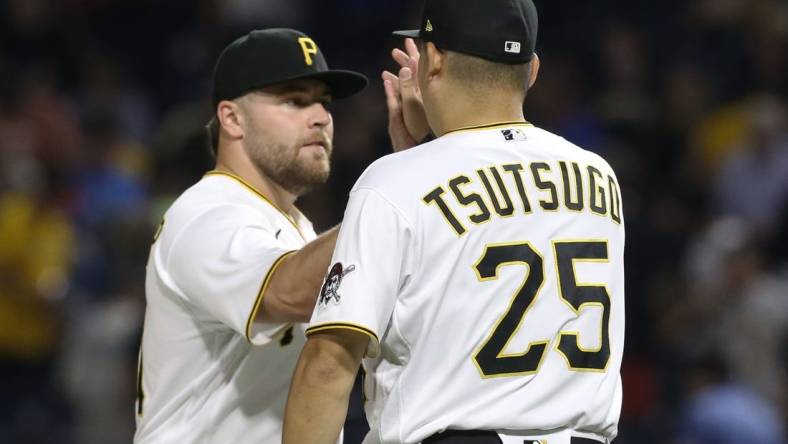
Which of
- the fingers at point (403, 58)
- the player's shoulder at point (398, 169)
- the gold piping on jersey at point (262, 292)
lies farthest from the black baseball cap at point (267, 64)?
the player's shoulder at point (398, 169)

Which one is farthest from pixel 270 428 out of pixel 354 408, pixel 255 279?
pixel 354 408

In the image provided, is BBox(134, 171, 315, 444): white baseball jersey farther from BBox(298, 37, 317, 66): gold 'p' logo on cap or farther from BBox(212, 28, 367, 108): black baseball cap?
BBox(298, 37, 317, 66): gold 'p' logo on cap

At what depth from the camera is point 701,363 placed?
24.6 feet

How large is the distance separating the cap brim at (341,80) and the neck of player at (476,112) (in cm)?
105

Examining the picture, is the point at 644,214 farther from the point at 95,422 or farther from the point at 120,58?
the point at 120,58

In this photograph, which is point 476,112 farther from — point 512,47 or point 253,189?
point 253,189

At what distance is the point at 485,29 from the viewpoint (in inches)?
128

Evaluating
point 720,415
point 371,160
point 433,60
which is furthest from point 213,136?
point 371,160

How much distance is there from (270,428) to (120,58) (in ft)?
25.2

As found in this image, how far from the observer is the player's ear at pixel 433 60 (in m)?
3.33

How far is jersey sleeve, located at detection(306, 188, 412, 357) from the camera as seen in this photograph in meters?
3.10

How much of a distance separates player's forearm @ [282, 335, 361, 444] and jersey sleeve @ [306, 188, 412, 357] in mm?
58

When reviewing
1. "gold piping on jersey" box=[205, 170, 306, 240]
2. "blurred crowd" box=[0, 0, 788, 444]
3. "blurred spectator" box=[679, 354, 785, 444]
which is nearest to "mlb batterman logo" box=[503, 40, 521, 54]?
"gold piping on jersey" box=[205, 170, 306, 240]

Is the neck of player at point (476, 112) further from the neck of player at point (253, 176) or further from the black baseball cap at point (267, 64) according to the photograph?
the neck of player at point (253, 176)
